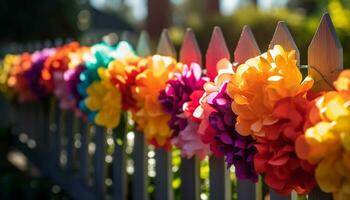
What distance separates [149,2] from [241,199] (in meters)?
14.1

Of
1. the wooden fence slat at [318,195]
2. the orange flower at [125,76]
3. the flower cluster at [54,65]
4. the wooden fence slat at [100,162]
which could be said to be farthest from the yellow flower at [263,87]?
the flower cluster at [54,65]

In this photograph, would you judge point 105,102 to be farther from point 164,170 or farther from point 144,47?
point 144,47

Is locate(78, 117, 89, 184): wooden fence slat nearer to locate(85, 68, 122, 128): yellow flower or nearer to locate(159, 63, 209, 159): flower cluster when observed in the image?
locate(85, 68, 122, 128): yellow flower

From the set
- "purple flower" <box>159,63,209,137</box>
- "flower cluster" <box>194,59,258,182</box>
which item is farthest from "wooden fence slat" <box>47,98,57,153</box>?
"flower cluster" <box>194,59,258,182</box>

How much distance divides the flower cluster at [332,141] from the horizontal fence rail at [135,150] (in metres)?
0.32

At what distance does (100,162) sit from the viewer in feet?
11.4

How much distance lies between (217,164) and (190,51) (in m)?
0.56

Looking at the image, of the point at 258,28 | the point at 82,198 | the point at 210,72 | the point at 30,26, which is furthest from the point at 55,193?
the point at 30,26

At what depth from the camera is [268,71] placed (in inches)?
70.1

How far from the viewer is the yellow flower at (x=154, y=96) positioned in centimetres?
254

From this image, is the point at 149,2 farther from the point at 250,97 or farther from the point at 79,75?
the point at 250,97

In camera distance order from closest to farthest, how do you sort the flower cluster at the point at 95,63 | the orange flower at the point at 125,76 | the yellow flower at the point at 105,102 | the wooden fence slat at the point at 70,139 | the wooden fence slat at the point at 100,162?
the orange flower at the point at 125,76 → the yellow flower at the point at 105,102 → the flower cluster at the point at 95,63 → the wooden fence slat at the point at 100,162 → the wooden fence slat at the point at 70,139

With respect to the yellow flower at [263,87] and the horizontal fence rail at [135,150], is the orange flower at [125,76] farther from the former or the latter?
the yellow flower at [263,87]

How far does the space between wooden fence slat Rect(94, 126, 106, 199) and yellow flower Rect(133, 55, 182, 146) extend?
2.74ft
